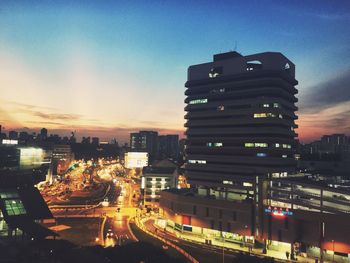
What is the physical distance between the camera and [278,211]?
73812 mm

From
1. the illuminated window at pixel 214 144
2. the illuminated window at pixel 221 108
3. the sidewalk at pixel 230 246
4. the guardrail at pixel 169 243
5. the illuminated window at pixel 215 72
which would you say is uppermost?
the illuminated window at pixel 215 72

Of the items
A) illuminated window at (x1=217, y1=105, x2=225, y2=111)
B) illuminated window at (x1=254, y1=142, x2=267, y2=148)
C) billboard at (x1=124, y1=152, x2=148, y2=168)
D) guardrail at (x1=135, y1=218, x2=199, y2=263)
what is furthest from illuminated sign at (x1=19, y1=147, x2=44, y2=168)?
illuminated window at (x1=254, y1=142, x2=267, y2=148)

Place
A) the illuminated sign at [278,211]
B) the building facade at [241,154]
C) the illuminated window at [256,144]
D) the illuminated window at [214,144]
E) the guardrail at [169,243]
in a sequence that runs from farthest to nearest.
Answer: the illuminated window at [214,144] → the illuminated window at [256,144] → the building facade at [241,154] → the illuminated sign at [278,211] → the guardrail at [169,243]

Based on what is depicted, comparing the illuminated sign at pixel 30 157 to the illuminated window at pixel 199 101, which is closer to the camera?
the illuminated window at pixel 199 101

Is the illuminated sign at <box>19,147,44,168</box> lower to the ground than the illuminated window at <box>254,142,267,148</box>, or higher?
lower

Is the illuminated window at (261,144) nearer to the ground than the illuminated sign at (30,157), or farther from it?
farther from it

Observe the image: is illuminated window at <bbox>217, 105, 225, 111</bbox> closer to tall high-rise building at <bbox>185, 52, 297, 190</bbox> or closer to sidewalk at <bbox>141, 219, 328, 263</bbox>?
tall high-rise building at <bbox>185, 52, 297, 190</bbox>

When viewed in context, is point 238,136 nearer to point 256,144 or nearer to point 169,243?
point 256,144

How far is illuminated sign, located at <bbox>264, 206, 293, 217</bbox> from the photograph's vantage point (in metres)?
72.4

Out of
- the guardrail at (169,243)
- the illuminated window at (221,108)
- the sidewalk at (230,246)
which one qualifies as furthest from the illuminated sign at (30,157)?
the illuminated window at (221,108)

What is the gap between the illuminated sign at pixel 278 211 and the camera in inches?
2849

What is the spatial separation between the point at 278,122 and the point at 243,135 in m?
10.4

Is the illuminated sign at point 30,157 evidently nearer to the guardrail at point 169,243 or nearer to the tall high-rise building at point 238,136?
the guardrail at point 169,243

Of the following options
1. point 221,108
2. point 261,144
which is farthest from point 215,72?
point 261,144
